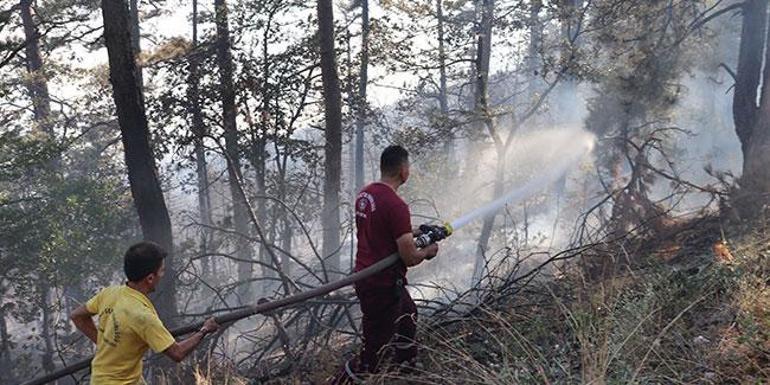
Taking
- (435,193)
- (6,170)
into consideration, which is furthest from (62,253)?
(435,193)

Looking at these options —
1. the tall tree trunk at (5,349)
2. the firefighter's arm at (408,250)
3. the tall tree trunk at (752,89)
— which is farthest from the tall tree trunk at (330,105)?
the firefighter's arm at (408,250)

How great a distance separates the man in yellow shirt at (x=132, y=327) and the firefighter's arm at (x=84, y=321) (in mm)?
172

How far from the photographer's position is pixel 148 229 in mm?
9438

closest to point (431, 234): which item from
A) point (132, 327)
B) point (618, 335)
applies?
point (618, 335)

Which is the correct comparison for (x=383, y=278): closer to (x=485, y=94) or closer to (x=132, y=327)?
(x=132, y=327)

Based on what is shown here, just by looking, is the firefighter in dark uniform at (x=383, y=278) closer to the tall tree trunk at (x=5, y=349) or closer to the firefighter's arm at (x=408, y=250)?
the firefighter's arm at (x=408, y=250)

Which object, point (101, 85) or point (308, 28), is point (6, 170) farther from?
point (308, 28)

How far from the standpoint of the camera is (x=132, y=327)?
3545 mm

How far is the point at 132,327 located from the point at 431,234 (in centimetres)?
210

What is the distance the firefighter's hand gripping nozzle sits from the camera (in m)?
4.37

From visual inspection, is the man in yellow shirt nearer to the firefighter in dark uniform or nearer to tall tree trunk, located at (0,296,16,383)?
the firefighter in dark uniform

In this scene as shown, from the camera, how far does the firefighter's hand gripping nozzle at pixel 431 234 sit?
437 cm

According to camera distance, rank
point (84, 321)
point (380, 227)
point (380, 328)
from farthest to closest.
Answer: point (380, 328), point (380, 227), point (84, 321)

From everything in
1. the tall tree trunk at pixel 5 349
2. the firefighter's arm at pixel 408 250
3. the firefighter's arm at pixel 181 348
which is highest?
the firefighter's arm at pixel 408 250
